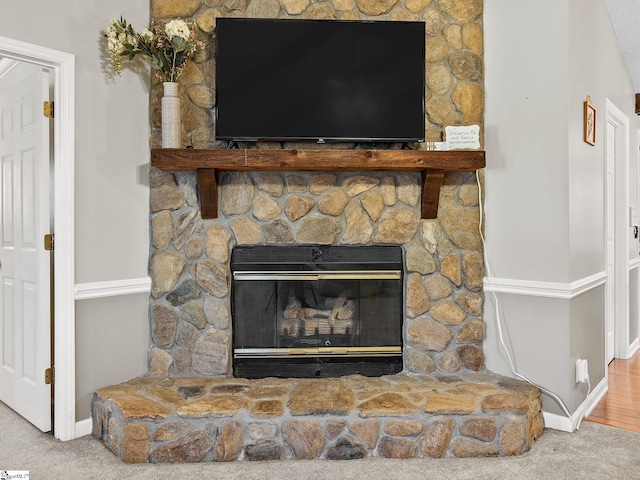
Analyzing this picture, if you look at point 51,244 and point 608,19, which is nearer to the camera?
point 51,244

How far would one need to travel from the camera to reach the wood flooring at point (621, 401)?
2678mm

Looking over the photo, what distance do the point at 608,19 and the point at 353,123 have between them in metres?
2.16

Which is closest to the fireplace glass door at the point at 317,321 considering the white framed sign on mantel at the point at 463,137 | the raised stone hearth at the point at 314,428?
the raised stone hearth at the point at 314,428

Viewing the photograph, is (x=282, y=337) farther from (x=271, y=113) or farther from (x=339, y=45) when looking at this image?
(x=339, y=45)

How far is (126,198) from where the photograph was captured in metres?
2.68

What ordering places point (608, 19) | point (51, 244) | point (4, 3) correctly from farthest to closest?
point (608, 19)
point (51, 244)
point (4, 3)

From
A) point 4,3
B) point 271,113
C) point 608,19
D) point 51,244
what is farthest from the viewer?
point 608,19

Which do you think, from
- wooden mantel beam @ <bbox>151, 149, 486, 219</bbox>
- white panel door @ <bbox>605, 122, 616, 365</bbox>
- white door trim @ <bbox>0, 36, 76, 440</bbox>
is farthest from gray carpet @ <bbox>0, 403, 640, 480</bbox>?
white panel door @ <bbox>605, 122, 616, 365</bbox>

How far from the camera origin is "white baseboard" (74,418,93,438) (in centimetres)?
248

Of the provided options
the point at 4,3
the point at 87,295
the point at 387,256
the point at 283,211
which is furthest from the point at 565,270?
the point at 4,3

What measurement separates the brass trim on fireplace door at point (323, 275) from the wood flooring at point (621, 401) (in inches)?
56.0

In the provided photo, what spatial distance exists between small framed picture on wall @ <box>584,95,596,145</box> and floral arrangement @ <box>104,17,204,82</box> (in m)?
2.26

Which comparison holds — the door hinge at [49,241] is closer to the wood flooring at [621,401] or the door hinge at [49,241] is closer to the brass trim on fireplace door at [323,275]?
the brass trim on fireplace door at [323,275]

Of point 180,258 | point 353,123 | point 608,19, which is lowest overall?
point 180,258
